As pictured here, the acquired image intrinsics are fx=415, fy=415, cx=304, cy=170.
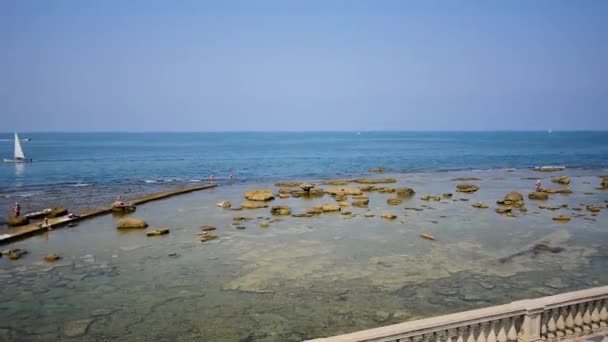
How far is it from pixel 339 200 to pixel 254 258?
72.5 feet

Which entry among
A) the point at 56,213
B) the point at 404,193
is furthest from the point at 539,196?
the point at 56,213

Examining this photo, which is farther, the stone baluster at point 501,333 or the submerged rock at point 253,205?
the submerged rock at point 253,205

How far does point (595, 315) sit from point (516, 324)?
2.29 metres

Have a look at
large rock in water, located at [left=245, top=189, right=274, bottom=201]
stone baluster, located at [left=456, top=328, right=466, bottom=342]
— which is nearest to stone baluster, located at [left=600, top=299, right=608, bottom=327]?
stone baluster, located at [left=456, top=328, right=466, bottom=342]

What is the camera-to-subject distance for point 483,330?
922cm

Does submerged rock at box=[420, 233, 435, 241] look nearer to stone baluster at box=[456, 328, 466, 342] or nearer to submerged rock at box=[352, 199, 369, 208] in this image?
submerged rock at box=[352, 199, 369, 208]

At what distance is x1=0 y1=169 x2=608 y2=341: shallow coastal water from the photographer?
16.0 m

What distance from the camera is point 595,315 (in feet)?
33.1

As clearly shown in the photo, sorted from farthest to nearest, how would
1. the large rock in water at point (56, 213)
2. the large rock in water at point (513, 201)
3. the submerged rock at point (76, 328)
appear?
1. the large rock in water at point (513, 201)
2. the large rock in water at point (56, 213)
3. the submerged rock at point (76, 328)

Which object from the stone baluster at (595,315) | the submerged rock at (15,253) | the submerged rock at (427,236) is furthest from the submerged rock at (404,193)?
the stone baluster at (595,315)

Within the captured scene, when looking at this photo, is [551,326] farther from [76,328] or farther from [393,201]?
[393,201]

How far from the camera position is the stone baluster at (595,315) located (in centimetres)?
1002

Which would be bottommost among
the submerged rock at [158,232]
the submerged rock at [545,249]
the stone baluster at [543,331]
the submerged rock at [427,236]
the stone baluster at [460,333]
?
the submerged rock at [158,232]

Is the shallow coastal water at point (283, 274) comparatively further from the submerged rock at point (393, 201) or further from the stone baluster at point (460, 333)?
the stone baluster at point (460, 333)
